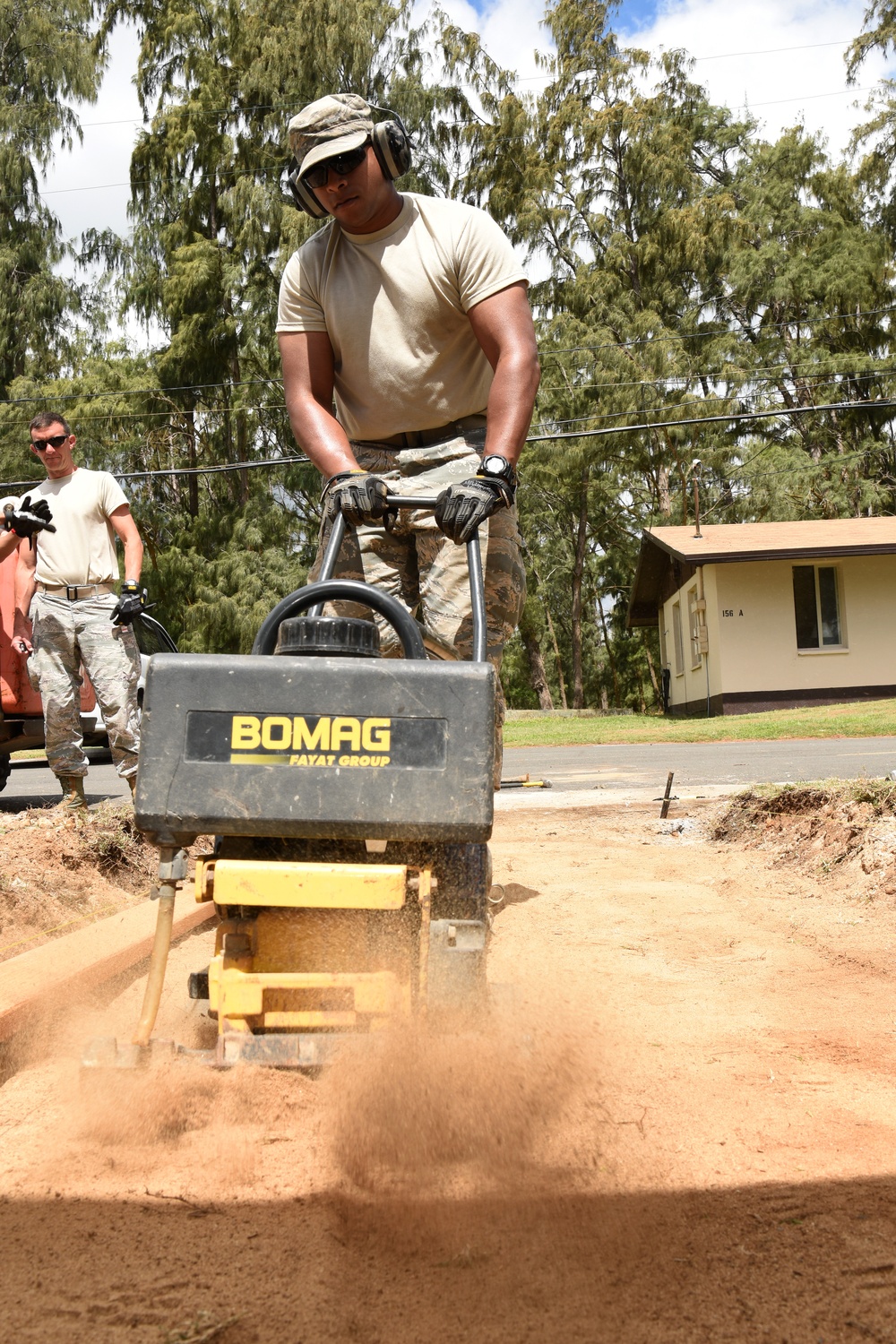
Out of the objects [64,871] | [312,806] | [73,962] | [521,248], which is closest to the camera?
[312,806]

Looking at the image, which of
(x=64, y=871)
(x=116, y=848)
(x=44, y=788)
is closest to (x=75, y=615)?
(x=116, y=848)

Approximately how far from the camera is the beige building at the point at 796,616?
21641 millimetres

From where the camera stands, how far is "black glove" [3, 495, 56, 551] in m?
5.54

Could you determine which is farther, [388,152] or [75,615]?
[75,615]

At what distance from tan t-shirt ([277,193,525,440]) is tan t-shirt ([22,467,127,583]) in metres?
2.59

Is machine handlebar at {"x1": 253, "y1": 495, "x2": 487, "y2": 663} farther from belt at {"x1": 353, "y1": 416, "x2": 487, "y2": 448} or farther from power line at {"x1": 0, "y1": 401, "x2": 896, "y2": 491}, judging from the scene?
power line at {"x1": 0, "y1": 401, "x2": 896, "y2": 491}

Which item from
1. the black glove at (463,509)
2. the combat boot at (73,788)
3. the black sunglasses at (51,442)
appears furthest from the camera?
the black sunglasses at (51,442)

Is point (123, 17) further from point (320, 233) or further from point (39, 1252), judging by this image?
point (39, 1252)

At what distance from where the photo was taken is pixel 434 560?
325cm

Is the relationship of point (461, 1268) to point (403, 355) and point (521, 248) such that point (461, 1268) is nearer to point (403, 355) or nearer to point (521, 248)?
point (403, 355)

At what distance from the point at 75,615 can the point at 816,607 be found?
19.1 m

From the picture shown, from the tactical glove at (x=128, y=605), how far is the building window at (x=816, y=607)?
61.1 ft

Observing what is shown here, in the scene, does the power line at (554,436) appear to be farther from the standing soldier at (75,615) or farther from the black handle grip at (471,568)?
the black handle grip at (471,568)

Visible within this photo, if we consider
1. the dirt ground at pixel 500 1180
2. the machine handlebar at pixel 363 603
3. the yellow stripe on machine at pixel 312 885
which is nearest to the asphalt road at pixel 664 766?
the dirt ground at pixel 500 1180
